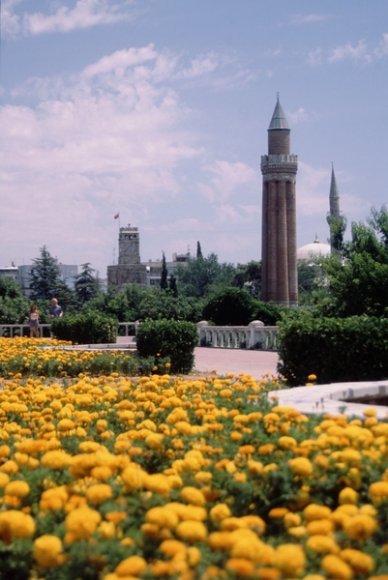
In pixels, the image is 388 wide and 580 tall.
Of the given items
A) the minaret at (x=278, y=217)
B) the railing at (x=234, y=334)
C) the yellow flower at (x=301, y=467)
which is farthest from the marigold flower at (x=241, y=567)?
the minaret at (x=278, y=217)

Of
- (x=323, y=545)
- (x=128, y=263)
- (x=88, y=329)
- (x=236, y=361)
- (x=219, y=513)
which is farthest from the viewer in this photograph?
(x=128, y=263)

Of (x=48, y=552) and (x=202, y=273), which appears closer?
(x=48, y=552)

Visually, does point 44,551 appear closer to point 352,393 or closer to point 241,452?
point 241,452

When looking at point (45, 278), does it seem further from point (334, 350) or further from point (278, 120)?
point (334, 350)

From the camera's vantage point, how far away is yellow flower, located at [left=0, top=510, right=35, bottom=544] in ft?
10.8

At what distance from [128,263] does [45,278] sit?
168 feet

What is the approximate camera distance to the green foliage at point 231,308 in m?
32.0

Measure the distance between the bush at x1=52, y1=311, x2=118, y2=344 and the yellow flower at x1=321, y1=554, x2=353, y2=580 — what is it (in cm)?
1825

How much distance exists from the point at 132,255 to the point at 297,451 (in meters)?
119

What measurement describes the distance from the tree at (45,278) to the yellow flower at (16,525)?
65.4m

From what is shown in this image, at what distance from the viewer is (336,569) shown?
2.76 metres

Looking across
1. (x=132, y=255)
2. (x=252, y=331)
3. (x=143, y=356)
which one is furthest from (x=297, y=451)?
(x=132, y=255)

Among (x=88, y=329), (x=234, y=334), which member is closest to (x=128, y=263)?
(x=234, y=334)

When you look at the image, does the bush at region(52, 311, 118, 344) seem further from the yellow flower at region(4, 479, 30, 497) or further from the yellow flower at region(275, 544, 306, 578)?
the yellow flower at region(275, 544, 306, 578)
